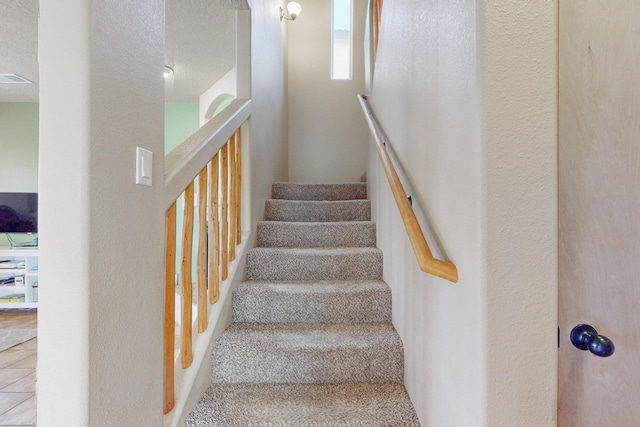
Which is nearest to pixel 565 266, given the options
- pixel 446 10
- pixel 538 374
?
pixel 538 374

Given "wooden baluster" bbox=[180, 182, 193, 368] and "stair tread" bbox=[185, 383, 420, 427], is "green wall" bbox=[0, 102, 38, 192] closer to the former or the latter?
"wooden baluster" bbox=[180, 182, 193, 368]

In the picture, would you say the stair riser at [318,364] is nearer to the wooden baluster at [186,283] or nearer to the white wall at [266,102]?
the wooden baluster at [186,283]

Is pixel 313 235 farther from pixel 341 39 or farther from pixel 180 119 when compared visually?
pixel 180 119

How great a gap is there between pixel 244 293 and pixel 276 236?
632 mm

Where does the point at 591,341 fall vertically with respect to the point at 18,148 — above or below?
below

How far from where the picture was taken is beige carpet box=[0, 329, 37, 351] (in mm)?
2724

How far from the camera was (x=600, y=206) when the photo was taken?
2.56 feet

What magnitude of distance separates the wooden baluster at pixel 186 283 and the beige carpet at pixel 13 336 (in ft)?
8.05

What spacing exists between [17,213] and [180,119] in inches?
87.1

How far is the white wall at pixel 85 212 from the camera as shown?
76cm

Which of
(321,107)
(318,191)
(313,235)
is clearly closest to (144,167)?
(313,235)

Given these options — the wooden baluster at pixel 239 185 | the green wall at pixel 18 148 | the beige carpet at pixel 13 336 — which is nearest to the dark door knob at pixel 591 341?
the wooden baluster at pixel 239 185

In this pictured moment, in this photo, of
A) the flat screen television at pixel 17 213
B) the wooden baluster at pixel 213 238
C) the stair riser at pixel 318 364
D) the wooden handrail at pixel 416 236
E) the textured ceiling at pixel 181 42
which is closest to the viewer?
the wooden handrail at pixel 416 236

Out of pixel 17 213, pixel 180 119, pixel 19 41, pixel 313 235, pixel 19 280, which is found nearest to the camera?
pixel 313 235
